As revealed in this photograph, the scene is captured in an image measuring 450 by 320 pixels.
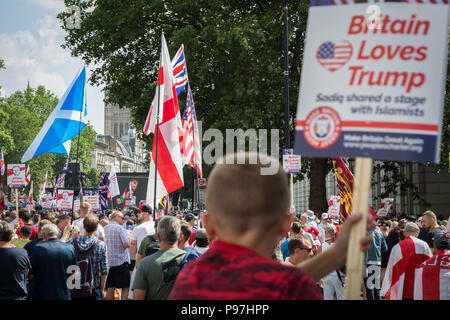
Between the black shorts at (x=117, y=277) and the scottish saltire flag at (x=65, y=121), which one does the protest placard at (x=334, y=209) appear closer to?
the scottish saltire flag at (x=65, y=121)

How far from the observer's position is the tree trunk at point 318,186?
2416 centimetres

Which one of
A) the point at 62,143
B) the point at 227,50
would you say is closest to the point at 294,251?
the point at 62,143

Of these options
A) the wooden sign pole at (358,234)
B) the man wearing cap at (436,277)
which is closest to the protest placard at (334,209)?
the man wearing cap at (436,277)

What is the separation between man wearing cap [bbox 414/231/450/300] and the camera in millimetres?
7277

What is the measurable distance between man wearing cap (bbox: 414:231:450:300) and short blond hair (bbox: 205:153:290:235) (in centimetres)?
573

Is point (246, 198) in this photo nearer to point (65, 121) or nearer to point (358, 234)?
point (358, 234)

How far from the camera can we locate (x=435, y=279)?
734 cm

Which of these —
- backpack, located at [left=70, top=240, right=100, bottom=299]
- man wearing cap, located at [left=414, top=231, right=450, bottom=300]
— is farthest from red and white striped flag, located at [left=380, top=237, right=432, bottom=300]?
backpack, located at [left=70, top=240, right=100, bottom=299]

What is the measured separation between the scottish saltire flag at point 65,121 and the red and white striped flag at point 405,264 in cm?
635

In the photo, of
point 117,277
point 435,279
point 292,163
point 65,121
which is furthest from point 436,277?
point 292,163

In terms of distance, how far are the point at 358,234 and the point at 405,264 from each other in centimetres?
664

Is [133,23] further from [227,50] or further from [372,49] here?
[372,49]
